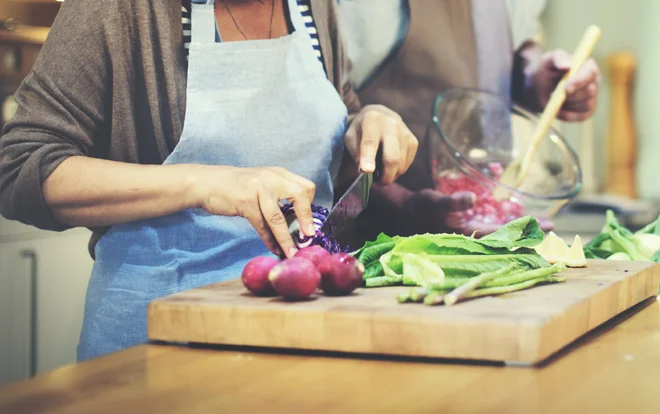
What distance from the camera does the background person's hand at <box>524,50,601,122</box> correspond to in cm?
212

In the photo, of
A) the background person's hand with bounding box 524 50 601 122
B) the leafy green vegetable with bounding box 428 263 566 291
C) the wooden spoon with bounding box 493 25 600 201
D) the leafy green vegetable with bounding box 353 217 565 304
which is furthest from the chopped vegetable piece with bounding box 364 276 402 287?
the background person's hand with bounding box 524 50 601 122

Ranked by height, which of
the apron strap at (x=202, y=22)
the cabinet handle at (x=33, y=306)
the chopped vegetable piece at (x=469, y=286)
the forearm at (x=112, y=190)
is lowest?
the cabinet handle at (x=33, y=306)

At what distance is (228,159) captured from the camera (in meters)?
1.60

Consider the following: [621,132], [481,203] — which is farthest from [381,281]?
[621,132]

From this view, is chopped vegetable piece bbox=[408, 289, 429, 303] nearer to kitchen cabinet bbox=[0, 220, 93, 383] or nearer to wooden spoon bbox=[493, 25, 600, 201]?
kitchen cabinet bbox=[0, 220, 93, 383]

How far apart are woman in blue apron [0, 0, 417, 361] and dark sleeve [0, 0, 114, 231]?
0.02 meters

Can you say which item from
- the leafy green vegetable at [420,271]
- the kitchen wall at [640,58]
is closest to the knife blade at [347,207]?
the leafy green vegetable at [420,271]

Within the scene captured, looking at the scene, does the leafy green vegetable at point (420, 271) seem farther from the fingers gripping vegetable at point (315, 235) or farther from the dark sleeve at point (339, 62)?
the dark sleeve at point (339, 62)

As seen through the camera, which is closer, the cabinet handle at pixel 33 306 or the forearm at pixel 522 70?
the cabinet handle at pixel 33 306

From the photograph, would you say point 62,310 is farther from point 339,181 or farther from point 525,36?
point 525,36

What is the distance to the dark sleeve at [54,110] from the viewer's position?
4.56 ft

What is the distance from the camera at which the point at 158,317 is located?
3.62 feet

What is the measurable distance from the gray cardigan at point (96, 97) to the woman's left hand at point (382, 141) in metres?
0.34

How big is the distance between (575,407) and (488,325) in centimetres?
17
